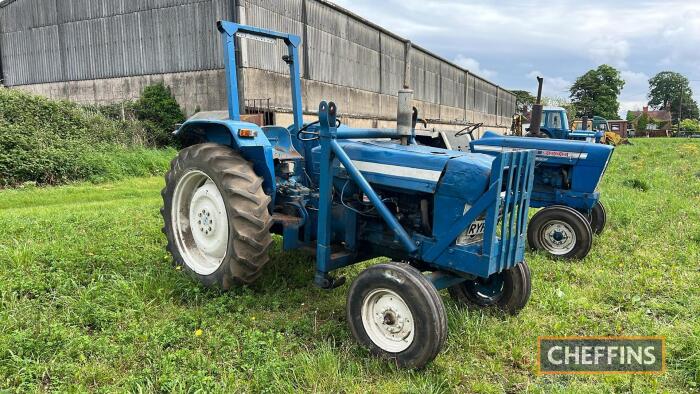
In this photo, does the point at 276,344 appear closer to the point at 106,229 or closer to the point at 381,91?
the point at 106,229

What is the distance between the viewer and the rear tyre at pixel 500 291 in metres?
3.72

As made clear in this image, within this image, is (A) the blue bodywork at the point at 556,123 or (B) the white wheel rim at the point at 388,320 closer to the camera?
(B) the white wheel rim at the point at 388,320

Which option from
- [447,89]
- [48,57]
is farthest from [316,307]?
[447,89]

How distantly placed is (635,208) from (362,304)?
6544mm

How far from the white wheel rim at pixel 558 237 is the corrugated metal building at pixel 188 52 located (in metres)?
10.0

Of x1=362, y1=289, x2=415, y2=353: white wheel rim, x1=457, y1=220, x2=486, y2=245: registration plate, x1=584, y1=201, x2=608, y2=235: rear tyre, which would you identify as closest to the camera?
x1=362, y1=289, x2=415, y2=353: white wheel rim

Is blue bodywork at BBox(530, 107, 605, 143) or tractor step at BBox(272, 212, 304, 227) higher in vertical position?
blue bodywork at BBox(530, 107, 605, 143)

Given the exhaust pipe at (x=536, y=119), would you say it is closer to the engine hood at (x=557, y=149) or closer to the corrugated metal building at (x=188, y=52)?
the engine hood at (x=557, y=149)

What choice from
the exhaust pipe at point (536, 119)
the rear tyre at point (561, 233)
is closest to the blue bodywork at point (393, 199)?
the rear tyre at point (561, 233)

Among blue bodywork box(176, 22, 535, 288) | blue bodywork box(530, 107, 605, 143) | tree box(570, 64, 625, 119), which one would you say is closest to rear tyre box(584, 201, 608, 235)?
blue bodywork box(176, 22, 535, 288)

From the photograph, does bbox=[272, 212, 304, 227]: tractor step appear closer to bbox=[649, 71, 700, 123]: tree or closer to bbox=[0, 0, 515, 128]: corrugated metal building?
bbox=[0, 0, 515, 128]: corrugated metal building

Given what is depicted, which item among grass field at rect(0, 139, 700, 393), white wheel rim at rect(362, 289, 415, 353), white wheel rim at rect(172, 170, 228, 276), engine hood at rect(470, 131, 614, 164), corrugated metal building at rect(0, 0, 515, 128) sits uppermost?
corrugated metal building at rect(0, 0, 515, 128)

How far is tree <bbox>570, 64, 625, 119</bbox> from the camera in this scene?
220 feet

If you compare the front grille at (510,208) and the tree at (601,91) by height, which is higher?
the tree at (601,91)
